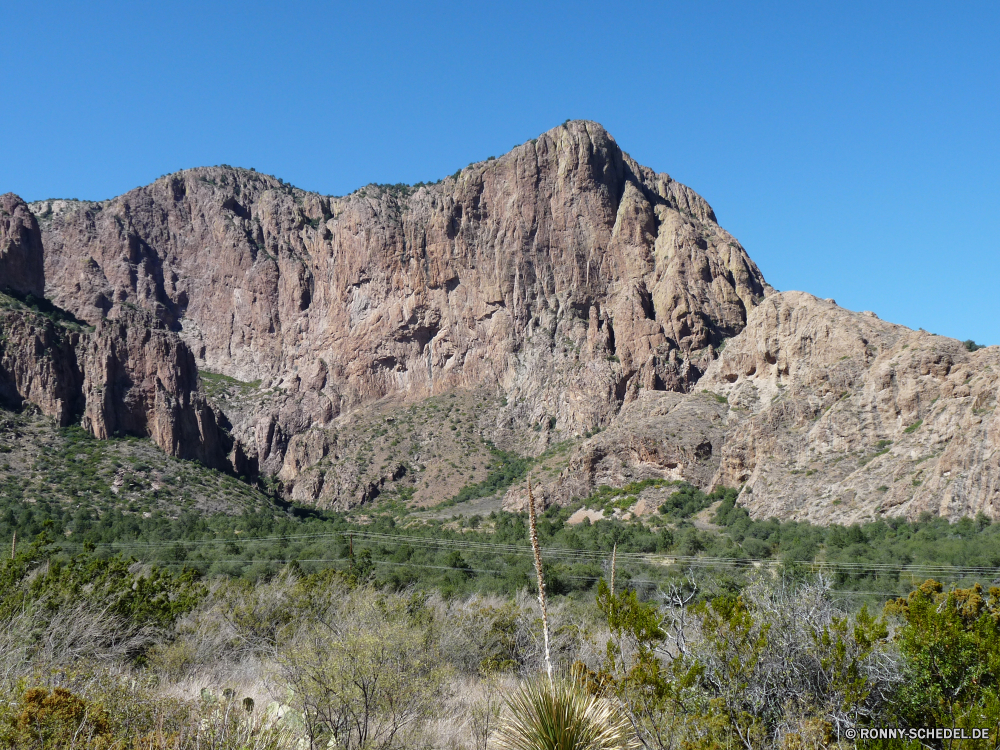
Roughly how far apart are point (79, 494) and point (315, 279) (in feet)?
234

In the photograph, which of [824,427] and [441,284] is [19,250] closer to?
[441,284]

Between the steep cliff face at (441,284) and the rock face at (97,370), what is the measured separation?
11.4 metres

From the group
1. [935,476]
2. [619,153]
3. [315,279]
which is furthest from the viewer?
[315,279]

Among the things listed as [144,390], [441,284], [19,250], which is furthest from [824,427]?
[19,250]

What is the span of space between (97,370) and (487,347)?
49223mm

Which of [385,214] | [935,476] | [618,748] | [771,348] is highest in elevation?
[385,214]

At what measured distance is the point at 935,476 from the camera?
3741cm

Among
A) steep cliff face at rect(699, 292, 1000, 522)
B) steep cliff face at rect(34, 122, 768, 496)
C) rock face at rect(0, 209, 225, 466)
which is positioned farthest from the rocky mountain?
steep cliff face at rect(34, 122, 768, 496)

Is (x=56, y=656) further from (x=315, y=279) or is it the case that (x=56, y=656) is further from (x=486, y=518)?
(x=315, y=279)

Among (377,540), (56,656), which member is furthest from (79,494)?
(56,656)

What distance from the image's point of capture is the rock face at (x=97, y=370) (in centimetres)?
6656

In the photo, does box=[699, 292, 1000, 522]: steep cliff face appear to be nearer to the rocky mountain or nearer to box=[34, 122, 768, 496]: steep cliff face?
the rocky mountain

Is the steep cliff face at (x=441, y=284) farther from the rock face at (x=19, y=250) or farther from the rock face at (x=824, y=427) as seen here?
the rock face at (x=824, y=427)

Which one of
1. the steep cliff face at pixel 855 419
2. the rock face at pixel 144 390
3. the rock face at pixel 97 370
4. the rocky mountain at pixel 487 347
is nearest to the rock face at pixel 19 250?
the rock face at pixel 97 370
